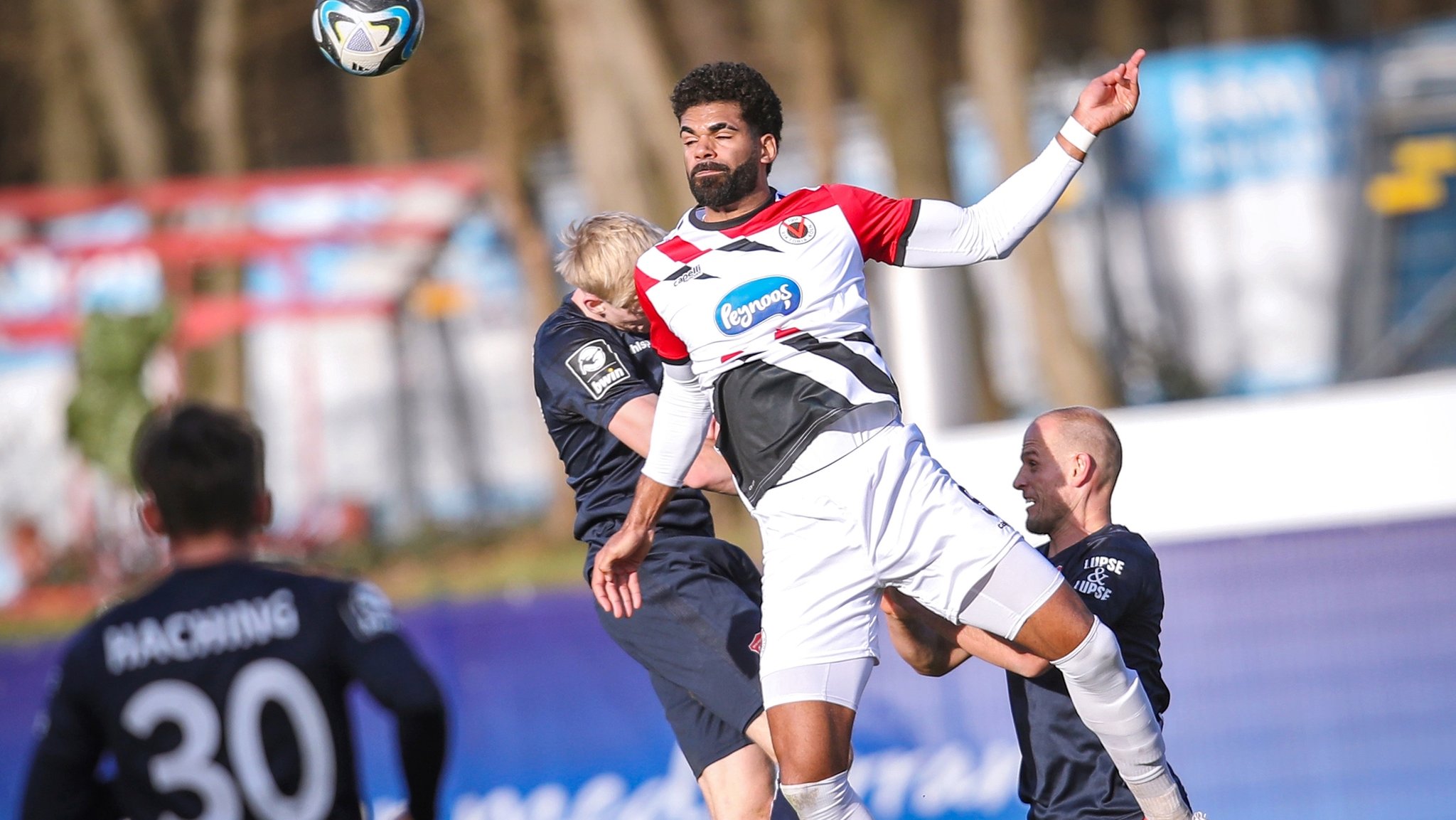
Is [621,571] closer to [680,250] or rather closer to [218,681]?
[680,250]

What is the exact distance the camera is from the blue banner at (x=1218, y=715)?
653 cm

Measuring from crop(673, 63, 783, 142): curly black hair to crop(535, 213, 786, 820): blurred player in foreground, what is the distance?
554 mm

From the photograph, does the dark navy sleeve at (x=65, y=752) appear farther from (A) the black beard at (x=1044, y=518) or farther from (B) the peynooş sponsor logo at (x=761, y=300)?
(A) the black beard at (x=1044, y=518)

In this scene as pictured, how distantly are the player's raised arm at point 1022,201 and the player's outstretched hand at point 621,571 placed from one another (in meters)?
1.04

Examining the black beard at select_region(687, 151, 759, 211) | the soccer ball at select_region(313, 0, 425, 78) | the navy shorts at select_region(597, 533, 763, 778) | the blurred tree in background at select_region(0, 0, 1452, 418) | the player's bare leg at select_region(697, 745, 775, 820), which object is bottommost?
the player's bare leg at select_region(697, 745, 775, 820)

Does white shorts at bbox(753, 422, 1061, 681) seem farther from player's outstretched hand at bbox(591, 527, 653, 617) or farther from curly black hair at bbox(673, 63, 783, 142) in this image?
curly black hair at bbox(673, 63, 783, 142)

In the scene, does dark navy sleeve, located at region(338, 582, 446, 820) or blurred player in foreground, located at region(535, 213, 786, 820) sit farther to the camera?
blurred player in foreground, located at region(535, 213, 786, 820)

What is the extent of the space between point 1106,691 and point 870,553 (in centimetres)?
66

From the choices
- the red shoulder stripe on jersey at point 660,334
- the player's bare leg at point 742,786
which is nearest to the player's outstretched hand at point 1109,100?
the red shoulder stripe on jersey at point 660,334

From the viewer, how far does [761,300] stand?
4105 mm

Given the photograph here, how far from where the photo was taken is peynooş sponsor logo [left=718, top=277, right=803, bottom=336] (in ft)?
13.5

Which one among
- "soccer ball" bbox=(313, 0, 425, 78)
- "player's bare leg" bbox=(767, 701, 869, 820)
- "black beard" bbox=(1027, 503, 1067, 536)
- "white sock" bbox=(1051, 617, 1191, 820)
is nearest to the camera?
"white sock" bbox=(1051, 617, 1191, 820)

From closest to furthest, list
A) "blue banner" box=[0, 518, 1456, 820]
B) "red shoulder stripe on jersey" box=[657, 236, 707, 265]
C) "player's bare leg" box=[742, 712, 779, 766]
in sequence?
"red shoulder stripe on jersey" box=[657, 236, 707, 265]
"player's bare leg" box=[742, 712, 779, 766]
"blue banner" box=[0, 518, 1456, 820]

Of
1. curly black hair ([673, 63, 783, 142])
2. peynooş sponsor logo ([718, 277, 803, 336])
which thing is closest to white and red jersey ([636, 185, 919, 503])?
peynooş sponsor logo ([718, 277, 803, 336])
